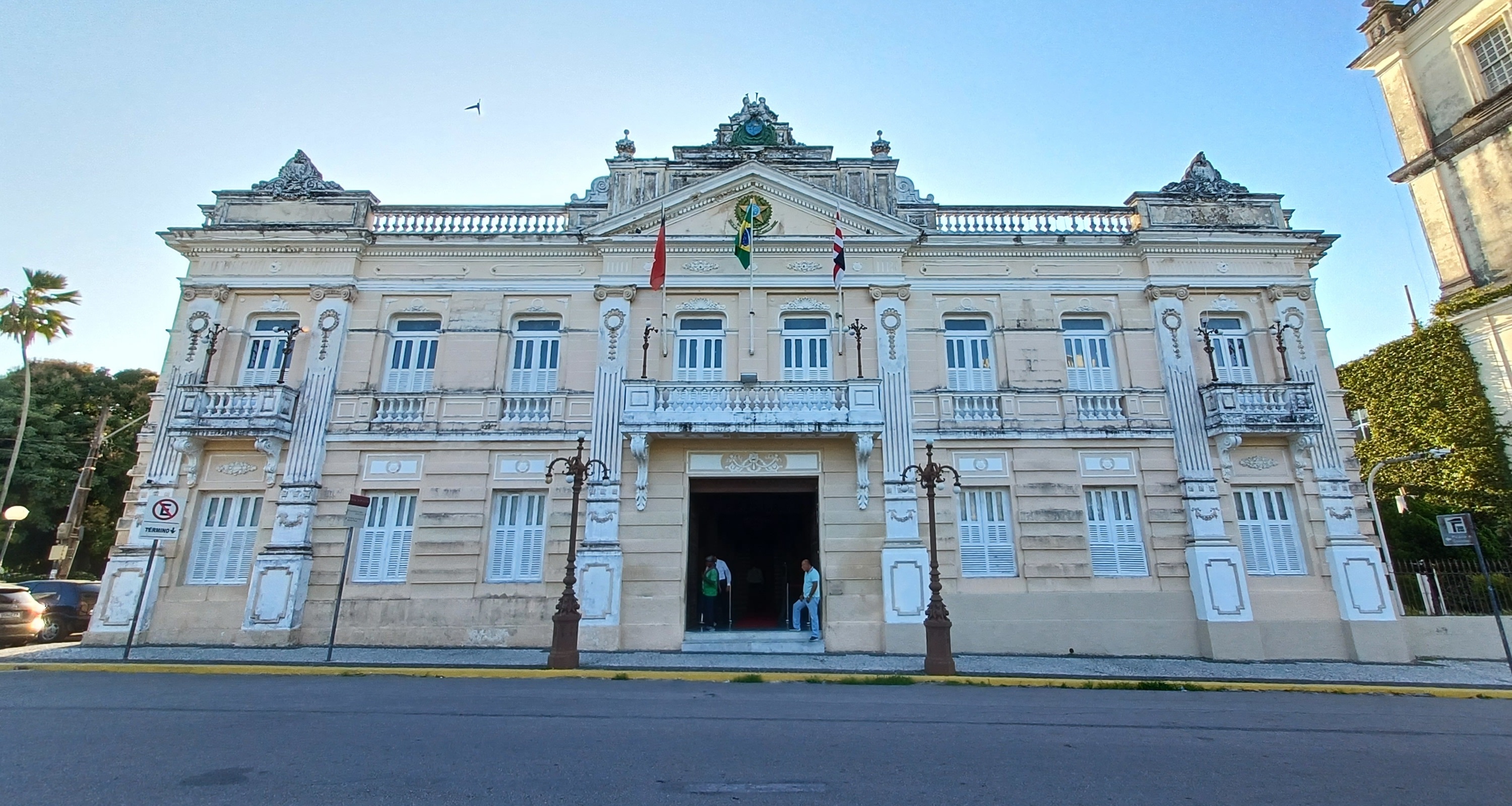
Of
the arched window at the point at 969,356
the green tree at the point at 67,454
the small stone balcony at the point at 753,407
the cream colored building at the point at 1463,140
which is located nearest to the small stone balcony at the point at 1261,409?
the arched window at the point at 969,356

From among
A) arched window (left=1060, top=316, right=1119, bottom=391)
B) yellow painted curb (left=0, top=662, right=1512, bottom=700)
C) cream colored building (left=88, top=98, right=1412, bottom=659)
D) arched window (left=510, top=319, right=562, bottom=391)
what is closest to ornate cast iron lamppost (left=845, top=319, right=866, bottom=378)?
cream colored building (left=88, top=98, right=1412, bottom=659)

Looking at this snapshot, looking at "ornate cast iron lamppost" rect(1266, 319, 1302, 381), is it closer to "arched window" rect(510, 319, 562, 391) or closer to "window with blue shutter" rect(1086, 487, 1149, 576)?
"window with blue shutter" rect(1086, 487, 1149, 576)

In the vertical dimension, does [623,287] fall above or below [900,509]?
above

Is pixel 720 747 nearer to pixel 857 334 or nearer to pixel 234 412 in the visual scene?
pixel 857 334

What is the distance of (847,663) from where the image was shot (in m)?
12.7

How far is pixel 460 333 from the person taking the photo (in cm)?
1667

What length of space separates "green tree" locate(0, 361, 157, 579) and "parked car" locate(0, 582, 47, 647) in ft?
46.0

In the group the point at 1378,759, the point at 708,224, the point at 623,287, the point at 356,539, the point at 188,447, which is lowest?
the point at 1378,759

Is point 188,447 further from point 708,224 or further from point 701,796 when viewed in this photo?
point 701,796

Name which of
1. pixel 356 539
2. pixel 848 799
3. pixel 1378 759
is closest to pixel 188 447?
pixel 356 539

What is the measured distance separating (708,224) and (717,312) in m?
2.30

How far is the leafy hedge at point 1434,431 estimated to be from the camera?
19156 millimetres

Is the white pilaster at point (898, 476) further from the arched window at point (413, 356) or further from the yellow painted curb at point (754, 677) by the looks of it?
the arched window at point (413, 356)

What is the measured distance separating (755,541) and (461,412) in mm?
9114
